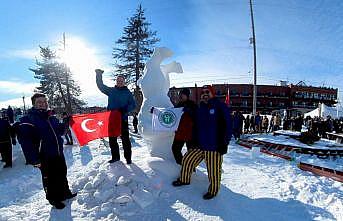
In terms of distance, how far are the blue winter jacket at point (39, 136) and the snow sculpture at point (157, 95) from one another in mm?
1894

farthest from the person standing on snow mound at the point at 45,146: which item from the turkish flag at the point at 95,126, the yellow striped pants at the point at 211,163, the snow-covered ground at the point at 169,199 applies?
the yellow striped pants at the point at 211,163

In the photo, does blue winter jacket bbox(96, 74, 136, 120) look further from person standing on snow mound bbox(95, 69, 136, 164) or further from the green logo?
the green logo

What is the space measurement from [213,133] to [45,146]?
2803 mm

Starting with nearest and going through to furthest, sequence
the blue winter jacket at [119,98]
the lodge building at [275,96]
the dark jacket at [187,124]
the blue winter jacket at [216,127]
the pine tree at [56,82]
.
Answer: the blue winter jacket at [216,127]
the dark jacket at [187,124]
the blue winter jacket at [119,98]
the pine tree at [56,82]
the lodge building at [275,96]

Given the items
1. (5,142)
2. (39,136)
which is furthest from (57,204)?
(5,142)

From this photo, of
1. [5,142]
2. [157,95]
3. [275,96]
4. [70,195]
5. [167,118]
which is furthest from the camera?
[275,96]

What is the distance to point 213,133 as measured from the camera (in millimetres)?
4402

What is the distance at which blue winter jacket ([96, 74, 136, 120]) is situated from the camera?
17.4ft

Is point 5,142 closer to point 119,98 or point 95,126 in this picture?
point 95,126

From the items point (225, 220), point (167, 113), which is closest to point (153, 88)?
point (167, 113)

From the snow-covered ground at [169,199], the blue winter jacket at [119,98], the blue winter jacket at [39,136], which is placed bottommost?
the snow-covered ground at [169,199]

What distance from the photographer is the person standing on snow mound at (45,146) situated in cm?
412

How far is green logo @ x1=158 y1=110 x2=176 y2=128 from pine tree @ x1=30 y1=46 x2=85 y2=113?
29.2 metres

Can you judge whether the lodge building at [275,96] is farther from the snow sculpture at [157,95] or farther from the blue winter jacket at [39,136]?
the blue winter jacket at [39,136]
